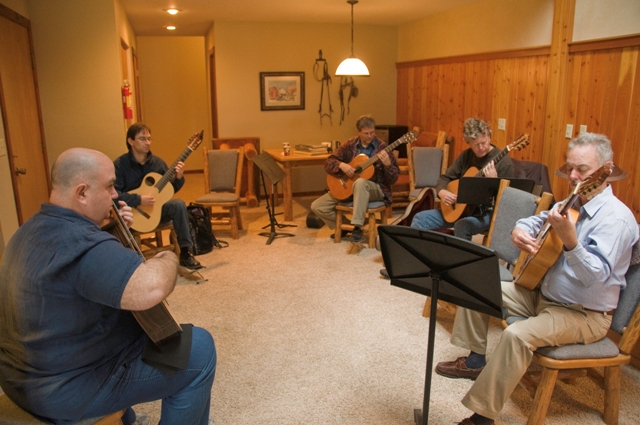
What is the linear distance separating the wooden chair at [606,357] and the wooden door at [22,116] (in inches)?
132

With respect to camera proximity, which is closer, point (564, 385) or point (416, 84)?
point (564, 385)

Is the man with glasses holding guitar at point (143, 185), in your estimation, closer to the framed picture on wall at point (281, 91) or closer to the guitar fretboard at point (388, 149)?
the guitar fretboard at point (388, 149)

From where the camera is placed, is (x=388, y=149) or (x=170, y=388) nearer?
(x=170, y=388)

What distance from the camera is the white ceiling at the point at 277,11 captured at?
4.98 meters

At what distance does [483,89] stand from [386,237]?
3694 millimetres

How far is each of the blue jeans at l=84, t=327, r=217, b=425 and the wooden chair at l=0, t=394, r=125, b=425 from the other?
3 cm

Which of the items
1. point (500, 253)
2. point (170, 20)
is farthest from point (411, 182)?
point (170, 20)

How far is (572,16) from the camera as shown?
3912mm

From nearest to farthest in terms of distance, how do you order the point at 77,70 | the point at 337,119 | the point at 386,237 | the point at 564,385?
the point at 386,237
the point at 564,385
the point at 77,70
the point at 337,119

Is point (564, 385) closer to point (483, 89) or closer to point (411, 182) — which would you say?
point (411, 182)

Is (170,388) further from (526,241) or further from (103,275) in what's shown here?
(526,241)

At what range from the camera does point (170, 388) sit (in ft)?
5.65

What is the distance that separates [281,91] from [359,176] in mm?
2472

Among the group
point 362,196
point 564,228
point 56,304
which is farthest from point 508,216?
point 56,304
